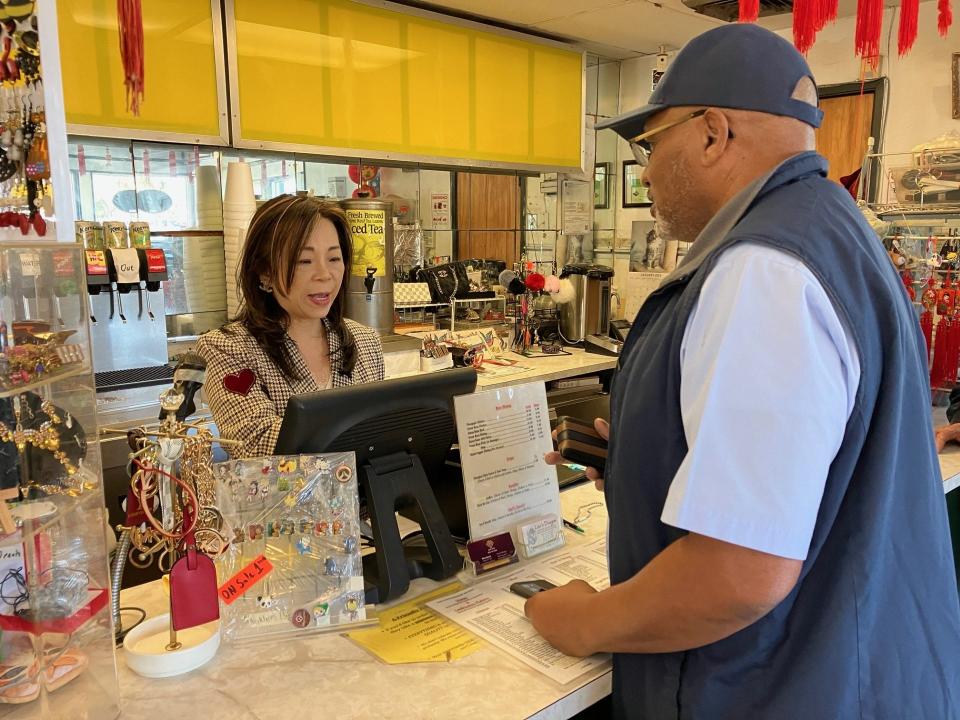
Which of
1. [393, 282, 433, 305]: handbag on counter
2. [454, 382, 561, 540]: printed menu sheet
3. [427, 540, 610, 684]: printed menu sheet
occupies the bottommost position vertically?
[427, 540, 610, 684]: printed menu sheet

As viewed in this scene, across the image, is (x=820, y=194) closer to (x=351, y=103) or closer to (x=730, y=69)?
(x=730, y=69)

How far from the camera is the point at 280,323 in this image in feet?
7.23

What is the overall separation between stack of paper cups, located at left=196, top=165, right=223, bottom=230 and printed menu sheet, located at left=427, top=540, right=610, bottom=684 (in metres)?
2.79

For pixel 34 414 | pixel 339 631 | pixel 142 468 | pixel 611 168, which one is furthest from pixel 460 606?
pixel 611 168

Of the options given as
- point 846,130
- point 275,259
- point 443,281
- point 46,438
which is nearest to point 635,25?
point 846,130

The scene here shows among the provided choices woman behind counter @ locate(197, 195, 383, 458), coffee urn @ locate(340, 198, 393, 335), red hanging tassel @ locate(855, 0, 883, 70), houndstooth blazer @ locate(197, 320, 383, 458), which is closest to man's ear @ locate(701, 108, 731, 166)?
houndstooth blazer @ locate(197, 320, 383, 458)

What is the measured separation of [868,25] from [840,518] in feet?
6.53

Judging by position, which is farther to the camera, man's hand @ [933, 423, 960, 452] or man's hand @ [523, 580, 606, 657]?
man's hand @ [933, 423, 960, 452]

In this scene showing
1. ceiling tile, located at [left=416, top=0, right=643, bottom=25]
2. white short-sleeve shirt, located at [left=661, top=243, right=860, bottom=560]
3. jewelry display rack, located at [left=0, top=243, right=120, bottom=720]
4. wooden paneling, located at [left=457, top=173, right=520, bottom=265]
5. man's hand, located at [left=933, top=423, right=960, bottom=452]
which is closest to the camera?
white short-sleeve shirt, located at [left=661, top=243, right=860, bottom=560]

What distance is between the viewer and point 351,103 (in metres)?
3.85

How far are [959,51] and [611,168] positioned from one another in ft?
7.49

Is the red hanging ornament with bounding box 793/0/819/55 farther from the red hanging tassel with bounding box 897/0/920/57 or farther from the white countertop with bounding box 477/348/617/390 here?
the white countertop with bounding box 477/348/617/390

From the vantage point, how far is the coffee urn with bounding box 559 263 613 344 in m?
4.49

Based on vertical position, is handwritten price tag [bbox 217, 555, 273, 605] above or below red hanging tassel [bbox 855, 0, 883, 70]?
below
